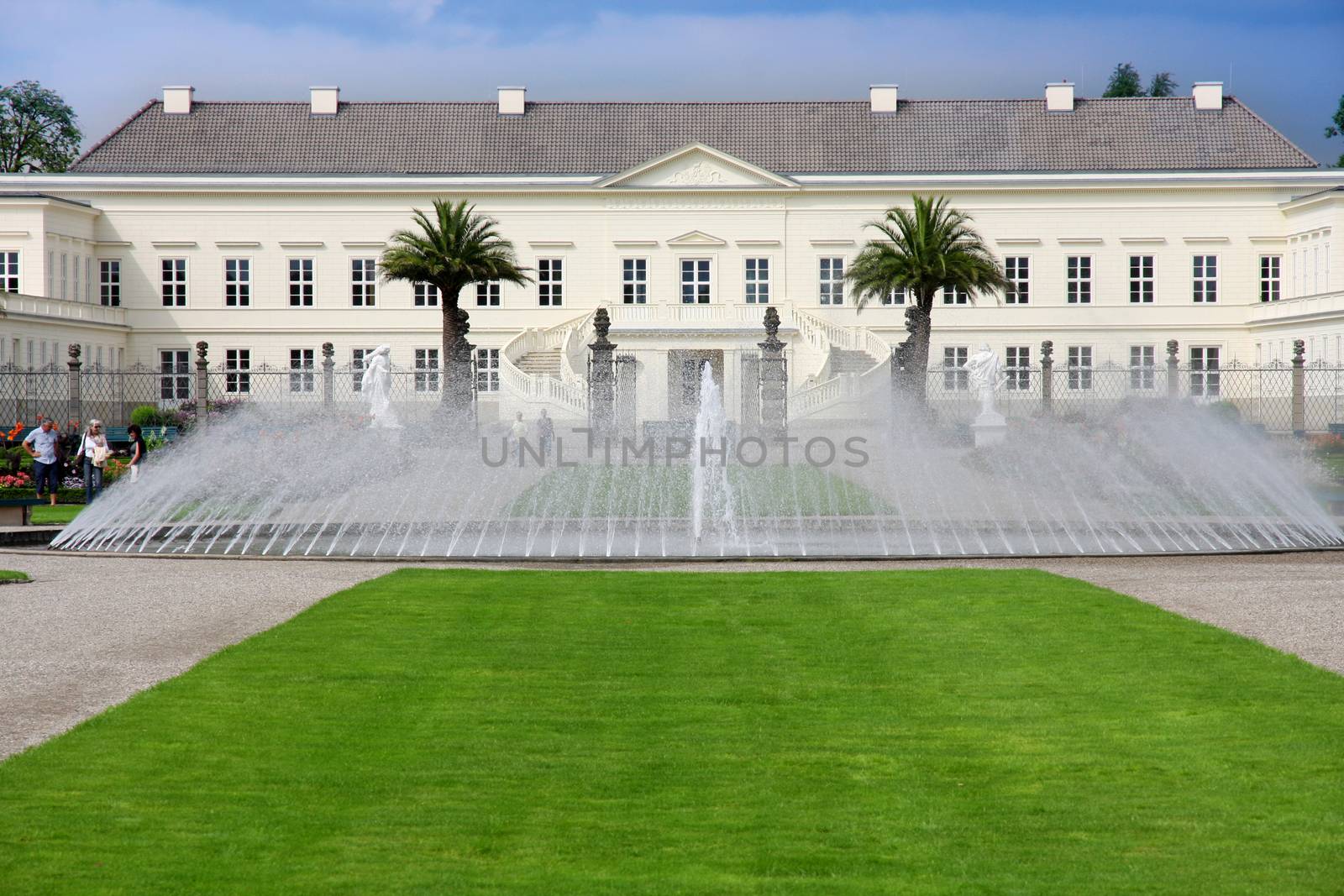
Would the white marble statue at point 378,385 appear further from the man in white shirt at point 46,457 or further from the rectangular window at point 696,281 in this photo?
the rectangular window at point 696,281

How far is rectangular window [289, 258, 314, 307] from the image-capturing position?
59.5 meters

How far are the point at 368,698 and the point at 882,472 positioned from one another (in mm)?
23702

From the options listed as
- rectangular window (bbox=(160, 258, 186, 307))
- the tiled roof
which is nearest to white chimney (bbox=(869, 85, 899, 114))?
the tiled roof

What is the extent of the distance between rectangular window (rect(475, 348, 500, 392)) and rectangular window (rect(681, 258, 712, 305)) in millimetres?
7721

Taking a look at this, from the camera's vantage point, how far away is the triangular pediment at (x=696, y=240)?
59000mm

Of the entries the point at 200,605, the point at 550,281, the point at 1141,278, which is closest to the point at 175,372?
the point at 550,281

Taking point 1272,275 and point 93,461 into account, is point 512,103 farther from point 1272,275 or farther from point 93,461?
point 93,461

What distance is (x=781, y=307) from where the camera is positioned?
5528 cm

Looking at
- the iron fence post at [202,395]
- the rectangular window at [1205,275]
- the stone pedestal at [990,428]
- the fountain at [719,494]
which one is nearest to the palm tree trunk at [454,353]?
the fountain at [719,494]

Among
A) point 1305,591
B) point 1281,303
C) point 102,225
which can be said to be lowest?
point 1305,591

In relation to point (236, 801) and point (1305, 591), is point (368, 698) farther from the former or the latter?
point (1305, 591)

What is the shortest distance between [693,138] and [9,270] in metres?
26.3

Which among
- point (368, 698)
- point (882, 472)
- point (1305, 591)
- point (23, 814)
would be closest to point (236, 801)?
point (23, 814)

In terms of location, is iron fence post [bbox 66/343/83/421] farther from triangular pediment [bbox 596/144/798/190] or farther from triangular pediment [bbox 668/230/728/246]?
triangular pediment [bbox 668/230/728/246]
